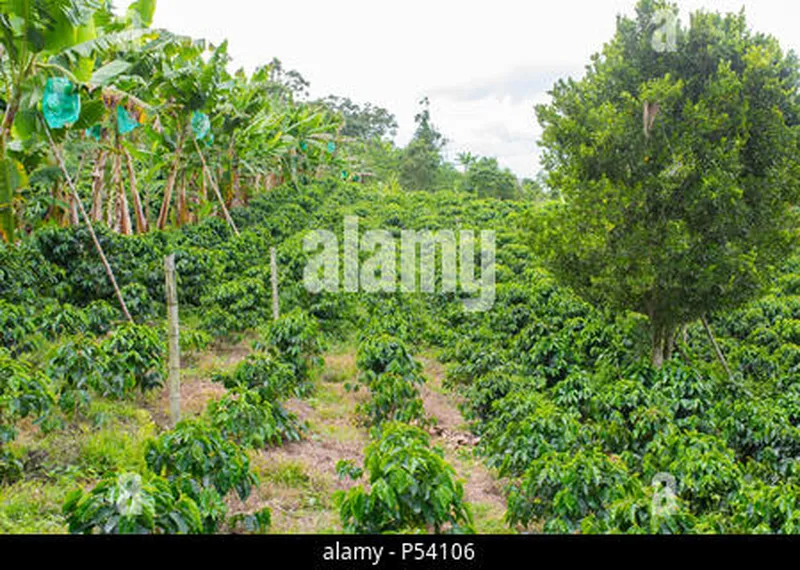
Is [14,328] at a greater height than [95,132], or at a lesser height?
lesser

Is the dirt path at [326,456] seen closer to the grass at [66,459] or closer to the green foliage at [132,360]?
the green foliage at [132,360]

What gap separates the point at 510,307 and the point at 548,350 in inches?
103

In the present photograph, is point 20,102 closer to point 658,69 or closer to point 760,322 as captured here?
point 658,69

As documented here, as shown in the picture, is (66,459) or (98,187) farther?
(98,187)

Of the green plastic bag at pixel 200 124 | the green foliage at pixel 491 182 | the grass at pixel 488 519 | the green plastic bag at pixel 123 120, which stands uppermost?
the green foliage at pixel 491 182

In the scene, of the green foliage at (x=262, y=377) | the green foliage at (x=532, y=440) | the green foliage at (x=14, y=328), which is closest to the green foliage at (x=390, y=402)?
the green foliage at (x=262, y=377)

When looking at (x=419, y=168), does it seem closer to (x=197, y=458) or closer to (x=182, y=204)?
(x=182, y=204)

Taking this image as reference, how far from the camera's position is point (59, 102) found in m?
7.55

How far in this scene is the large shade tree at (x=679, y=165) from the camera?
7.24 meters

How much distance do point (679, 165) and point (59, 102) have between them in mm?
7842

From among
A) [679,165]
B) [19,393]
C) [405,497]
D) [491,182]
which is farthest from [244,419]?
[491,182]

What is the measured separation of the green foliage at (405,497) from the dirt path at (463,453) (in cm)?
150

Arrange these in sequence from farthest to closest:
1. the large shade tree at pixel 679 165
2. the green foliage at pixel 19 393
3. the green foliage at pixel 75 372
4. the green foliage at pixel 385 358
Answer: the green foliage at pixel 385 358
the large shade tree at pixel 679 165
the green foliage at pixel 75 372
the green foliage at pixel 19 393

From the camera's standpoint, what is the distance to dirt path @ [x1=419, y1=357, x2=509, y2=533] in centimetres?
547
